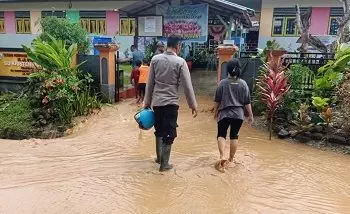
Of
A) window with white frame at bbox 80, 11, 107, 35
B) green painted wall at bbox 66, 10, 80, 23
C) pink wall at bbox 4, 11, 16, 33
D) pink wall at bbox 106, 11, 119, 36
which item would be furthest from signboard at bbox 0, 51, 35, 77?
pink wall at bbox 4, 11, 16, 33

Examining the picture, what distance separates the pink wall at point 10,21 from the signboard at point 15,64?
1641 cm

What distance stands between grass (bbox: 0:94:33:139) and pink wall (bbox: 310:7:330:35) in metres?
16.2

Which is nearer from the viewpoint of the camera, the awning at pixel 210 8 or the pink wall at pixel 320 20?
the awning at pixel 210 8

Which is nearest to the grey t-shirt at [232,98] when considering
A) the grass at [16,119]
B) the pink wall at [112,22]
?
the grass at [16,119]

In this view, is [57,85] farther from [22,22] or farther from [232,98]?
[22,22]

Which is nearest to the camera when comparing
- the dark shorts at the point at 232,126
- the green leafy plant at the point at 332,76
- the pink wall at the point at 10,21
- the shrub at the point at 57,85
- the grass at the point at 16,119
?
the dark shorts at the point at 232,126

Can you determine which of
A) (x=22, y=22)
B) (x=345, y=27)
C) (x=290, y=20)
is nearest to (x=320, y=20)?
(x=290, y=20)

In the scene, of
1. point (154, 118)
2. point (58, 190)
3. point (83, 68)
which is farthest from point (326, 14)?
point (58, 190)

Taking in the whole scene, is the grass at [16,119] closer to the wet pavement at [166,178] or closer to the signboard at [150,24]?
the wet pavement at [166,178]

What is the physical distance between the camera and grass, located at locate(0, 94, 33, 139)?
8273mm

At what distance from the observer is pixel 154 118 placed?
5160 millimetres

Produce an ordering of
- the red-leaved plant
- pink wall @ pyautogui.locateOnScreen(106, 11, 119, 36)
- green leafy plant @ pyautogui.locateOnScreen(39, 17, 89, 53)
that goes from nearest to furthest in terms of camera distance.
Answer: the red-leaved plant → green leafy plant @ pyautogui.locateOnScreen(39, 17, 89, 53) → pink wall @ pyautogui.locateOnScreen(106, 11, 119, 36)

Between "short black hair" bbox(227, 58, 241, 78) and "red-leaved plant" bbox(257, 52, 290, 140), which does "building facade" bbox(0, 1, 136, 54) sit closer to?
"red-leaved plant" bbox(257, 52, 290, 140)

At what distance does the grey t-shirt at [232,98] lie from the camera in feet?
16.9
